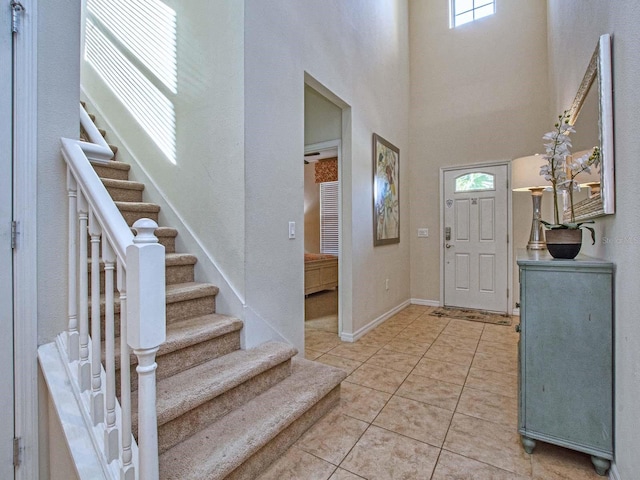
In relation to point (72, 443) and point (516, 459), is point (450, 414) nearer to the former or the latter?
point (516, 459)

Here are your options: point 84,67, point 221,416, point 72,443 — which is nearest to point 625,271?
point 221,416

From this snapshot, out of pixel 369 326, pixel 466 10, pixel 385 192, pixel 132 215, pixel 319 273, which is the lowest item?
pixel 369 326

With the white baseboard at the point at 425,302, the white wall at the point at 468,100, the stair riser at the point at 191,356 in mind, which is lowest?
the white baseboard at the point at 425,302

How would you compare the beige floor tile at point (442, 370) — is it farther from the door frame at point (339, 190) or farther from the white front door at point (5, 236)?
the white front door at point (5, 236)

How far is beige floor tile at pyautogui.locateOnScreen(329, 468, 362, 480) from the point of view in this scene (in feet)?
4.85

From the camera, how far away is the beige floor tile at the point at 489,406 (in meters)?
1.95

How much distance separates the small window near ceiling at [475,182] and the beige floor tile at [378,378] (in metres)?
3.05

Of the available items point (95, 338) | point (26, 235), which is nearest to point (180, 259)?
point (26, 235)

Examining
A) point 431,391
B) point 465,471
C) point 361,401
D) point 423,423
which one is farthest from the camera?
point 431,391

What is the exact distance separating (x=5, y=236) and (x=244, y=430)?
1254 mm

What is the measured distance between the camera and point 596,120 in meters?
1.62

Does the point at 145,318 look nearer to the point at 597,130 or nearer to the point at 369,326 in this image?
the point at 597,130

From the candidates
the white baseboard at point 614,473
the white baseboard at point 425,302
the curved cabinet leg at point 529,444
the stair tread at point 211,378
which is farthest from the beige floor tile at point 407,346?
the white baseboard at point 425,302

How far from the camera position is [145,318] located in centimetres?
94
